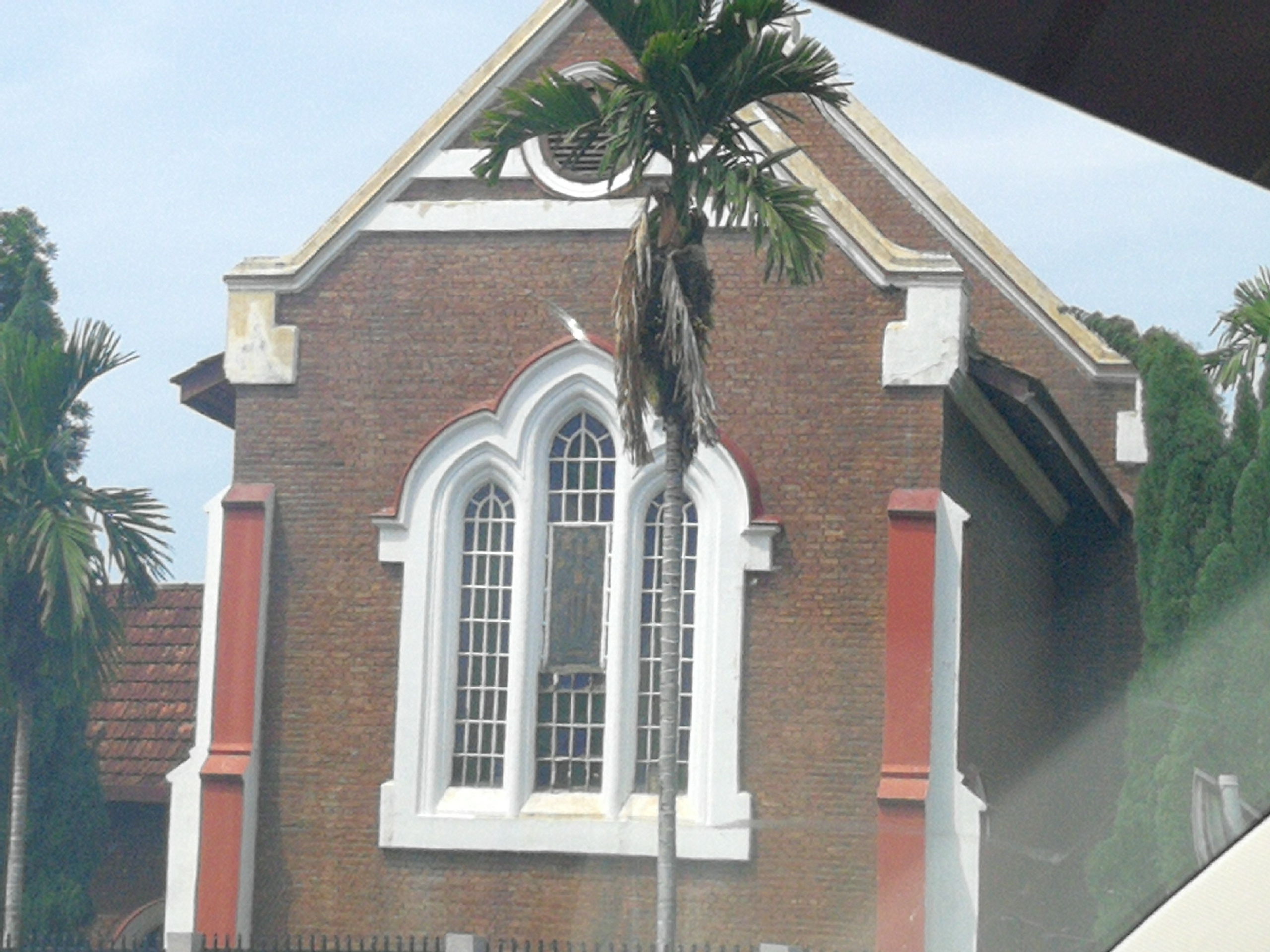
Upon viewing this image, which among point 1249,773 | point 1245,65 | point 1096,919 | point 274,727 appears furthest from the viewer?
point 274,727

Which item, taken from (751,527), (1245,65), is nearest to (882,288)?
(751,527)

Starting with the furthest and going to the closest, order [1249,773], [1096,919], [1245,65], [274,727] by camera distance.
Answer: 1. [274,727]
2. [1096,919]
3. [1249,773]
4. [1245,65]

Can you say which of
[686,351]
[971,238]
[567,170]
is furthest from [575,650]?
[971,238]

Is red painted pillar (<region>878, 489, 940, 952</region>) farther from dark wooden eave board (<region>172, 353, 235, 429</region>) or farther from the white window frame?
dark wooden eave board (<region>172, 353, 235, 429</region>)

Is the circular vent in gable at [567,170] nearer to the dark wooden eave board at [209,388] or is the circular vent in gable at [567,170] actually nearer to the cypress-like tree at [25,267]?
the dark wooden eave board at [209,388]

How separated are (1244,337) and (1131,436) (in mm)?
6542

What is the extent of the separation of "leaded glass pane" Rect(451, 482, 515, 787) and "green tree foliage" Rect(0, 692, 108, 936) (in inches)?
166

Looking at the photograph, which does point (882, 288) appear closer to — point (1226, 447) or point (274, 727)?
point (1226, 447)

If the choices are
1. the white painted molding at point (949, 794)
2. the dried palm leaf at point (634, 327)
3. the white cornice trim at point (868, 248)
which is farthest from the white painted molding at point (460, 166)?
the white painted molding at point (949, 794)

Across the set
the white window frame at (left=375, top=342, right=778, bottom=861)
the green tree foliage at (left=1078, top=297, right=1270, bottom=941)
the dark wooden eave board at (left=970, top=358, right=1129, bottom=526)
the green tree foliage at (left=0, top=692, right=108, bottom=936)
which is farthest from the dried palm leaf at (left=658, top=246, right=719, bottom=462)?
the green tree foliage at (left=0, top=692, right=108, bottom=936)

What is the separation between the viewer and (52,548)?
17.3 m

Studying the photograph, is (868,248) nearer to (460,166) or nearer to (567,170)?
(567,170)

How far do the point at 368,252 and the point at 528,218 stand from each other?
1.54m

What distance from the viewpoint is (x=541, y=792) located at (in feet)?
50.4
